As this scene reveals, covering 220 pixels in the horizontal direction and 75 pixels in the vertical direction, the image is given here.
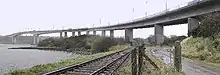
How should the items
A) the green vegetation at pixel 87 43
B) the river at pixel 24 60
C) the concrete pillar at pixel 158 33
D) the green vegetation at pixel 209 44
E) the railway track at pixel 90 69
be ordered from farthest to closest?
1. the green vegetation at pixel 87 43
2. the concrete pillar at pixel 158 33
3. the river at pixel 24 60
4. the green vegetation at pixel 209 44
5. the railway track at pixel 90 69

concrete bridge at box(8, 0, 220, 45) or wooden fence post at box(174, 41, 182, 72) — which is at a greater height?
concrete bridge at box(8, 0, 220, 45)

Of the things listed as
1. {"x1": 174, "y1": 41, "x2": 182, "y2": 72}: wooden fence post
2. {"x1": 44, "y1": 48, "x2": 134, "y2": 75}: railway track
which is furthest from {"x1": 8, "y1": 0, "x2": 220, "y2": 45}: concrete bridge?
{"x1": 174, "y1": 41, "x2": 182, "y2": 72}: wooden fence post

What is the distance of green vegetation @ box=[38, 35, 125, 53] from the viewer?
97863 millimetres

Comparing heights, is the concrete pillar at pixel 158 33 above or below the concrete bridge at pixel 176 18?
below

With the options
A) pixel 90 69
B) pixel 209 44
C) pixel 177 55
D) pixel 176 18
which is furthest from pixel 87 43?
pixel 177 55

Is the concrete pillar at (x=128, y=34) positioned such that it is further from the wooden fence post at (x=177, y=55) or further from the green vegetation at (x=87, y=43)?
the wooden fence post at (x=177, y=55)

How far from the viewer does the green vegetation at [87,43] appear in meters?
97.9

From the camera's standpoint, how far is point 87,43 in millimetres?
120250

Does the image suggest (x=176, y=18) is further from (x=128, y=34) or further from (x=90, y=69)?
(x=128, y=34)

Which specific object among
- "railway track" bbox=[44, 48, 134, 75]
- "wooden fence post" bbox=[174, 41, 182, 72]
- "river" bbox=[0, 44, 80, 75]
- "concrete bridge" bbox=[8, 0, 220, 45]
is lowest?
"river" bbox=[0, 44, 80, 75]

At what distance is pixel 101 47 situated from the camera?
97.2 m

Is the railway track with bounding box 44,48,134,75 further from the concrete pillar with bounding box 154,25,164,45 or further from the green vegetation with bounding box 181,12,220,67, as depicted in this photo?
the concrete pillar with bounding box 154,25,164,45

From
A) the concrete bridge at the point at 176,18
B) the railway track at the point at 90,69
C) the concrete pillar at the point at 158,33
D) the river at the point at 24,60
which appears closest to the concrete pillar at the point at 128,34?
the concrete bridge at the point at 176,18

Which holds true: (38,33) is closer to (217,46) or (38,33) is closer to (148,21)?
(148,21)
